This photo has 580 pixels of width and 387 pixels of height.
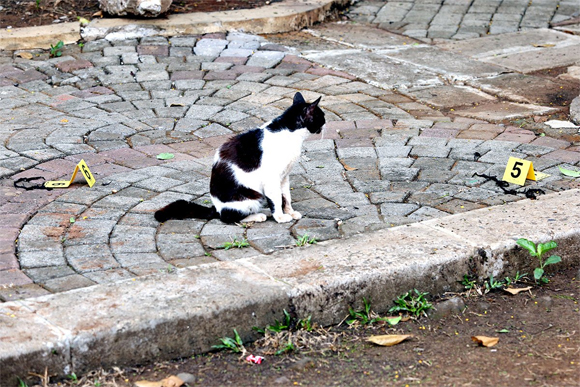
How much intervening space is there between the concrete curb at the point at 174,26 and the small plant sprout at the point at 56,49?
0.51ft

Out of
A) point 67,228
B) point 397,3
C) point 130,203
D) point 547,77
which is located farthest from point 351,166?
point 397,3

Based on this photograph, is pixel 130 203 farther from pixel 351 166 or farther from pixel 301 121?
pixel 351 166

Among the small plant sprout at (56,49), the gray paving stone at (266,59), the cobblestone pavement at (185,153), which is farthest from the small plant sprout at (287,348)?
the small plant sprout at (56,49)

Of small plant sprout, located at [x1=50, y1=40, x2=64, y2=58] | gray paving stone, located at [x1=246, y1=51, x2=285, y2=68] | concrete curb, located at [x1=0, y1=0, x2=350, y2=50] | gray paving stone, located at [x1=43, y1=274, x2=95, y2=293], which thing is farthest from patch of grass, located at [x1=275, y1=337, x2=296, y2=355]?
concrete curb, located at [x1=0, y1=0, x2=350, y2=50]

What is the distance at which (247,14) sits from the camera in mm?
8758

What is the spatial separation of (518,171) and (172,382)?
108 inches

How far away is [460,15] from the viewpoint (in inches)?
373

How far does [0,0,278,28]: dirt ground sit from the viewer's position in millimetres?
8562

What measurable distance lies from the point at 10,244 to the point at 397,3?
7393 mm

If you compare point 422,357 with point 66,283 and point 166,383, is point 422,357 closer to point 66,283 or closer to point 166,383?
point 166,383

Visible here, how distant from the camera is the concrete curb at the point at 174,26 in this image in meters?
7.95

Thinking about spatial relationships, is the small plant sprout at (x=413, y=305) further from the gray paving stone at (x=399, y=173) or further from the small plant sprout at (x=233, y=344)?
the gray paving stone at (x=399, y=173)

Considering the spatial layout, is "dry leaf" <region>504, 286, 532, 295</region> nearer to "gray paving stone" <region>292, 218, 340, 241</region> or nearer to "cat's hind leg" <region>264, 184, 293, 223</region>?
"gray paving stone" <region>292, 218, 340, 241</region>

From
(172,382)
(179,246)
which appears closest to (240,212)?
(179,246)
